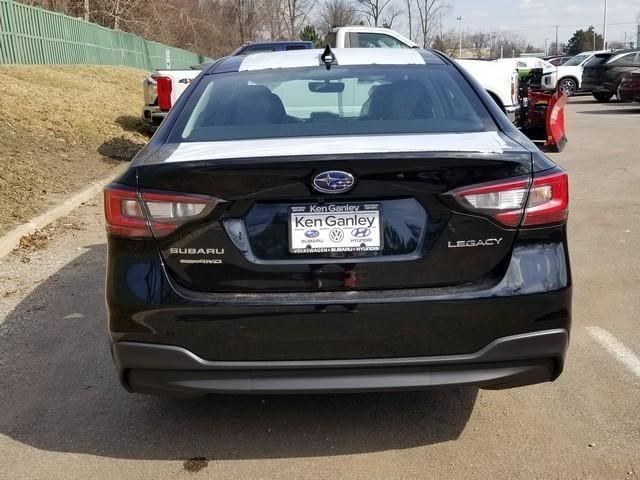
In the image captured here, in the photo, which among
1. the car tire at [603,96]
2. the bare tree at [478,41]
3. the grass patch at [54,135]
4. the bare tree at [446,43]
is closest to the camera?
the grass patch at [54,135]

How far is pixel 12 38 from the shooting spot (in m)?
17.6

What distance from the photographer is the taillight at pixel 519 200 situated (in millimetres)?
2600

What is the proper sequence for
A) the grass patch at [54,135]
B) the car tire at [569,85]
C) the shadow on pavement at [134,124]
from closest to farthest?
the grass patch at [54,135], the shadow on pavement at [134,124], the car tire at [569,85]

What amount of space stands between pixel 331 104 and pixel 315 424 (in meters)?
1.66

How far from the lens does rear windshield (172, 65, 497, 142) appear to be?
3084 mm

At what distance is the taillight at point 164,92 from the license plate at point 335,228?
9.57 m

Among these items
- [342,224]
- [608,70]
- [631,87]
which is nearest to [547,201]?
[342,224]

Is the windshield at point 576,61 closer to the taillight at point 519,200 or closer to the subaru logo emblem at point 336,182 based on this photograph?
the taillight at point 519,200

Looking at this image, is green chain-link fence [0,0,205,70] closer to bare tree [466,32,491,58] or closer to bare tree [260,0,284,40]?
bare tree [260,0,284,40]

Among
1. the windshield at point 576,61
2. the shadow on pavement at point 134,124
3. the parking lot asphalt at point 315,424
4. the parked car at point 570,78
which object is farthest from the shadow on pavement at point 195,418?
the windshield at point 576,61

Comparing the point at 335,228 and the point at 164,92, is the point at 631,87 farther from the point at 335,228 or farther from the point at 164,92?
the point at 335,228

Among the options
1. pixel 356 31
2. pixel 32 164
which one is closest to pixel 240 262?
pixel 32 164

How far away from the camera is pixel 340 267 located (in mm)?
2605

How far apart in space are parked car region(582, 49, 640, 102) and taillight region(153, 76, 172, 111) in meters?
17.9
